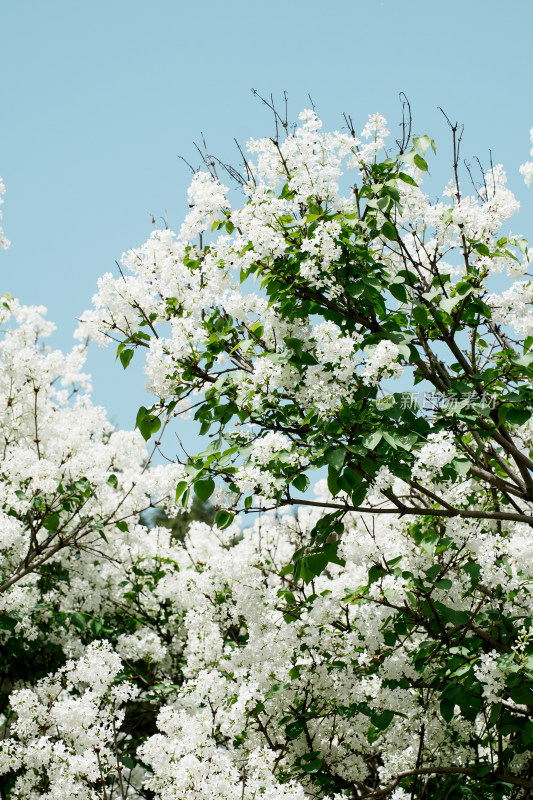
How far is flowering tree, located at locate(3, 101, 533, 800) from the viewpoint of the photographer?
3684mm

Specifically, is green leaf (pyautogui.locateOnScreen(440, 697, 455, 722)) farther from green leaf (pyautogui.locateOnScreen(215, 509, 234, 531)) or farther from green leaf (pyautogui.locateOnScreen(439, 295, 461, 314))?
green leaf (pyautogui.locateOnScreen(439, 295, 461, 314))

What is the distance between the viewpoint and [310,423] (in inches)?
155

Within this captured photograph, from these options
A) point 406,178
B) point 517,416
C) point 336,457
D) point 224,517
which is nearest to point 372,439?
point 336,457

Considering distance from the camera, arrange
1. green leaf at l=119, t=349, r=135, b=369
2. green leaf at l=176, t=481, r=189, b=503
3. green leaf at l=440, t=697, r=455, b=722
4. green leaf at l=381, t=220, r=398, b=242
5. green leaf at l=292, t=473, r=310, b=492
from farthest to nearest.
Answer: green leaf at l=119, t=349, r=135, b=369
green leaf at l=381, t=220, r=398, b=242
green leaf at l=176, t=481, r=189, b=503
green leaf at l=292, t=473, r=310, b=492
green leaf at l=440, t=697, r=455, b=722

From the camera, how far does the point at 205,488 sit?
3818 millimetres

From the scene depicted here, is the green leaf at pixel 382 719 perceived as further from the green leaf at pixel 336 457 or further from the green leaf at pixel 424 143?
the green leaf at pixel 424 143

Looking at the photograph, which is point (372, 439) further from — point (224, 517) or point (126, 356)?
point (126, 356)

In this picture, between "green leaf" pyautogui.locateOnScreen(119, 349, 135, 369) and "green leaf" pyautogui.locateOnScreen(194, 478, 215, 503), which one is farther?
"green leaf" pyautogui.locateOnScreen(119, 349, 135, 369)

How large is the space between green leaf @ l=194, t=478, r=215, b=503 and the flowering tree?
0.02 metres

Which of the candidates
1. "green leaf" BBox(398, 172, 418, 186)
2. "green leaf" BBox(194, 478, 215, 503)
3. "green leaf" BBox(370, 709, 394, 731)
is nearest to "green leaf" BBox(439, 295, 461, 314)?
"green leaf" BBox(398, 172, 418, 186)

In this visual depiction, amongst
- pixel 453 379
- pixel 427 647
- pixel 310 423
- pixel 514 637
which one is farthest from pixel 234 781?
pixel 453 379

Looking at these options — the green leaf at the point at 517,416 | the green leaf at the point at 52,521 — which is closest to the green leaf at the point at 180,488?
the green leaf at the point at 517,416

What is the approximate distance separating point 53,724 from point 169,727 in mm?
1149

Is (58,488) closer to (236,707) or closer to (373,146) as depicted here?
(236,707)
